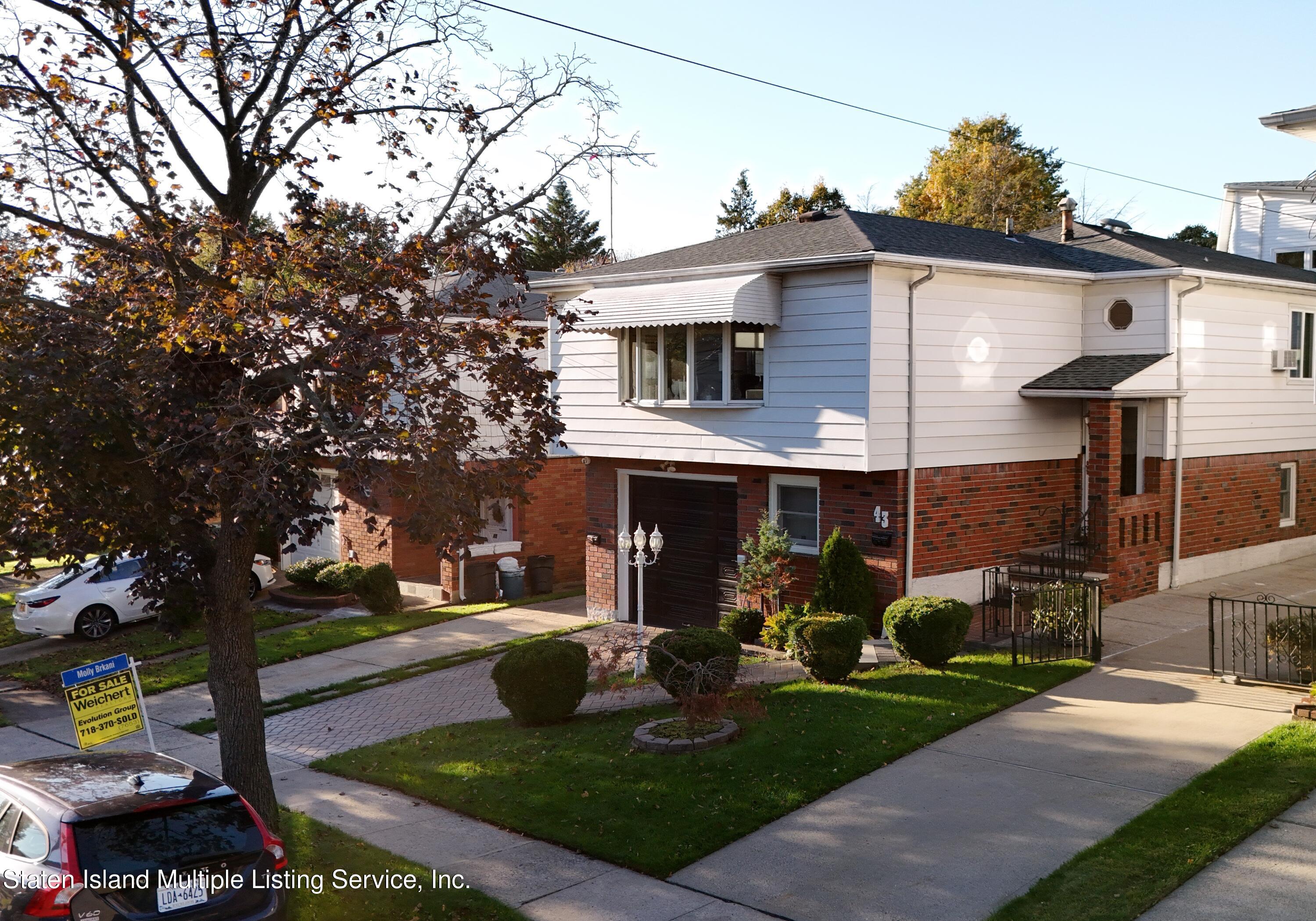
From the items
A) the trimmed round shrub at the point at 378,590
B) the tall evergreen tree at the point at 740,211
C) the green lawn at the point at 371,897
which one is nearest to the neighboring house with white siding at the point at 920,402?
the trimmed round shrub at the point at 378,590

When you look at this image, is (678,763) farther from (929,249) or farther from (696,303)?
(929,249)

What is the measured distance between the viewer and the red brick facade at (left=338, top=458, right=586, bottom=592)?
22906mm

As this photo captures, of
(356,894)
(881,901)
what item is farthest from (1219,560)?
(356,894)

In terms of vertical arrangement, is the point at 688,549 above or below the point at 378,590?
above

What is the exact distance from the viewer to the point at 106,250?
29.3 feet

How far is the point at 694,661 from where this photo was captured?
1227cm

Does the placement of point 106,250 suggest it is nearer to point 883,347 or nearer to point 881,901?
point 881,901

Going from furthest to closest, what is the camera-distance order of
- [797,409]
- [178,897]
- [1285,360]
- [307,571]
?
[307,571] < [1285,360] < [797,409] < [178,897]

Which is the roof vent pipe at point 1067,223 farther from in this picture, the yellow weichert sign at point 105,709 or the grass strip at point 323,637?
the yellow weichert sign at point 105,709

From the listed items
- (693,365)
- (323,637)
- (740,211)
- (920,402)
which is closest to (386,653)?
(323,637)

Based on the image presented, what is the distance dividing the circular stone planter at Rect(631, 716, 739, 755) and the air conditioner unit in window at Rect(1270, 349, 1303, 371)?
48.4 feet

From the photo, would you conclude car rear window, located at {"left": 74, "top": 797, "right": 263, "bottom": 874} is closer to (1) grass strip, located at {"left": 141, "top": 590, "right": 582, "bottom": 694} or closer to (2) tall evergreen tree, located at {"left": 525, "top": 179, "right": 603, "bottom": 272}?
(1) grass strip, located at {"left": 141, "top": 590, "right": 582, "bottom": 694}

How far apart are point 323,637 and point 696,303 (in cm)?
902

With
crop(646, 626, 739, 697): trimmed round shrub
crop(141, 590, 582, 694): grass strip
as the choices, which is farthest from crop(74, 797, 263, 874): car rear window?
crop(141, 590, 582, 694): grass strip
